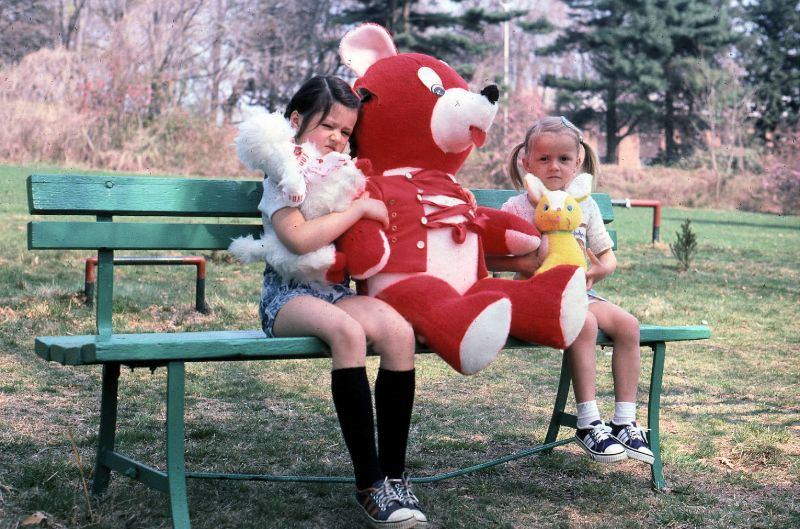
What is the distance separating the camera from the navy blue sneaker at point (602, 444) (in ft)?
10.9

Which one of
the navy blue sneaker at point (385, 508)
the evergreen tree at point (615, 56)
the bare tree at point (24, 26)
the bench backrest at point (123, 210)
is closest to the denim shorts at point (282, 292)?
the bench backrest at point (123, 210)

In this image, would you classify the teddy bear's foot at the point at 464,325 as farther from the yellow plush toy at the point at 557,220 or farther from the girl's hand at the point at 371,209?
the yellow plush toy at the point at 557,220

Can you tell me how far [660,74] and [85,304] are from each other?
115 ft

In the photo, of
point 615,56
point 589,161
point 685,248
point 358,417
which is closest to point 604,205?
point 589,161

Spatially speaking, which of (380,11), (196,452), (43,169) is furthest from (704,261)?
(380,11)

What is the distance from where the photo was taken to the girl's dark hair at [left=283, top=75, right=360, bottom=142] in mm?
3207

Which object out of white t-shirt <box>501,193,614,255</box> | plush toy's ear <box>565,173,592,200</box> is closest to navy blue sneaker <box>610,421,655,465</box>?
white t-shirt <box>501,193,614,255</box>

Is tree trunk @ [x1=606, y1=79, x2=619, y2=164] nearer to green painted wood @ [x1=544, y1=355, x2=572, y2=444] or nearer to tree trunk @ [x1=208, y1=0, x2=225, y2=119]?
tree trunk @ [x1=208, y1=0, x2=225, y2=119]

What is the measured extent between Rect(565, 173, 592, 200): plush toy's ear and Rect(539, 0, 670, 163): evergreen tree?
36.2 m

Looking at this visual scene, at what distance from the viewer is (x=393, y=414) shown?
2947mm

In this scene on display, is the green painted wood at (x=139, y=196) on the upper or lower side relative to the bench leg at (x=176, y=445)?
upper

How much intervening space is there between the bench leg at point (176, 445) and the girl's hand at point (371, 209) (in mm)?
748

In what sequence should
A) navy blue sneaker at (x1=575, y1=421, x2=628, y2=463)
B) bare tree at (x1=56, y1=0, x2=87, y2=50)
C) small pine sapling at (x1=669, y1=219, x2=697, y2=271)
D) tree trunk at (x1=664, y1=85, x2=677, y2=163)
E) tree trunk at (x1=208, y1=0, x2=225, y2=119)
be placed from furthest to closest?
tree trunk at (x1=664, y1=85, x2=677, y2=163) < bare tree at (x1=56, y1=0, x2=87, y2=50) < tree trunk at (x1=208, y1=0, x2=225, y2=119) < small pine sapling at (x1=669, y1=219, x2=697, y2=271) < navy blue sneaker at (x1=575, y1=421, x2=628, y2=463)

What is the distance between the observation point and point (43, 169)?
61.6 feet
